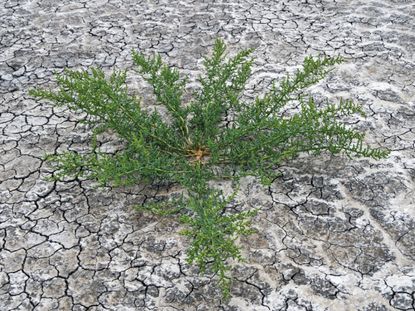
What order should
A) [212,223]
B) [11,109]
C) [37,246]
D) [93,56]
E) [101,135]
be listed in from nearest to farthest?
[212,223], [37,246], [101,135], [11,109], [93,56]

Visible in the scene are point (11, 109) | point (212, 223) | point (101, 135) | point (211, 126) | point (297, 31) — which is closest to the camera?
point (212, 223)

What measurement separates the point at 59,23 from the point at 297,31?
2.19 meters

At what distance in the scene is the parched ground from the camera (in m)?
A: 2.67

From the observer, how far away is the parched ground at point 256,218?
8.77 feet

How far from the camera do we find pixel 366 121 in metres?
3.81

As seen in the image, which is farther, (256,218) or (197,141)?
(197,141)

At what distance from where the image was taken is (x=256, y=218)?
3.07 m

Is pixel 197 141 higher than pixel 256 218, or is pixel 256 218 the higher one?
pixel 197 141

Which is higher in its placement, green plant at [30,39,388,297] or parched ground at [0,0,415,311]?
green plant at [30,39,388,297]

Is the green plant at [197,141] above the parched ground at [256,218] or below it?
above

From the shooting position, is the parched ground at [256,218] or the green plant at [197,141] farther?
the green plant at [197,141]

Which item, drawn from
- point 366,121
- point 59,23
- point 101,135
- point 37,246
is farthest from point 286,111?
point 59,23

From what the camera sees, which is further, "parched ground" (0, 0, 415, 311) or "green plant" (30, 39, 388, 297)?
"green plant" (30, 39, 388, 297)

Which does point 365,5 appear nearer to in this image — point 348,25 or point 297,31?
point 348,25
